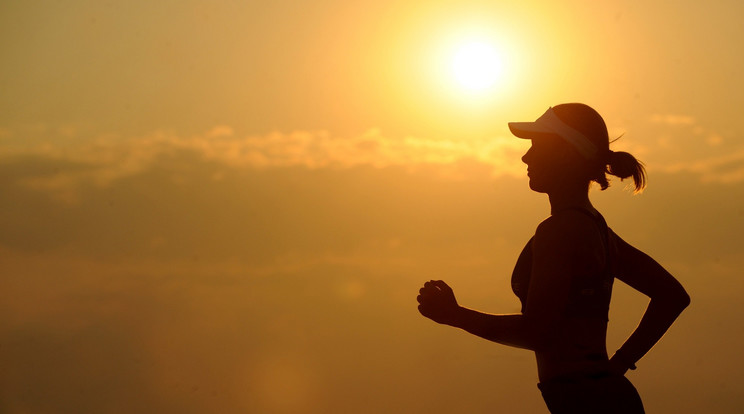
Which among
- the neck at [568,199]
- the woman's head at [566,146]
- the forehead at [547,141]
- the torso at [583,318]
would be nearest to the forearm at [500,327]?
the torso at [583,318]

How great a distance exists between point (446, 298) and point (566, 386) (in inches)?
28.8

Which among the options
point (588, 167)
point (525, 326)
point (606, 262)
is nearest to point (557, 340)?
point (525, 326)

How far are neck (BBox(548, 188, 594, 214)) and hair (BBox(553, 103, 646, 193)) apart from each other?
0.16 metres

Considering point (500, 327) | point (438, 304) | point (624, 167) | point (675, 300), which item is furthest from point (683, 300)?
point (438, 304)

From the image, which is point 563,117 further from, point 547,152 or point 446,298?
point 446,298

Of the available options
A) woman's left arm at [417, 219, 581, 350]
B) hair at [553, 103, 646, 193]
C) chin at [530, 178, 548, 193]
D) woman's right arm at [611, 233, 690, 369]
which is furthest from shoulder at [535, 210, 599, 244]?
woman's right arm at [611, 233, 690, 369]

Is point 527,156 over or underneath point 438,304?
over

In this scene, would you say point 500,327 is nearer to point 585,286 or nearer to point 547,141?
point 585,286

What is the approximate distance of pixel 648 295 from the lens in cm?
544

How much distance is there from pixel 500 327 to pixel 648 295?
1.25 m

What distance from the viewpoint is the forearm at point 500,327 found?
455 centimetres

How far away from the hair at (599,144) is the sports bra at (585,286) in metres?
0.25

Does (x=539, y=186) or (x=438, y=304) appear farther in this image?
(x=539, y=186)

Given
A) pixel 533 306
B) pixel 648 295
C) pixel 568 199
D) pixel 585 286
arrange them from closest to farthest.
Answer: pixel 533 306 → pixel 585 286 → pixel 568 199 → pixel 648 295
